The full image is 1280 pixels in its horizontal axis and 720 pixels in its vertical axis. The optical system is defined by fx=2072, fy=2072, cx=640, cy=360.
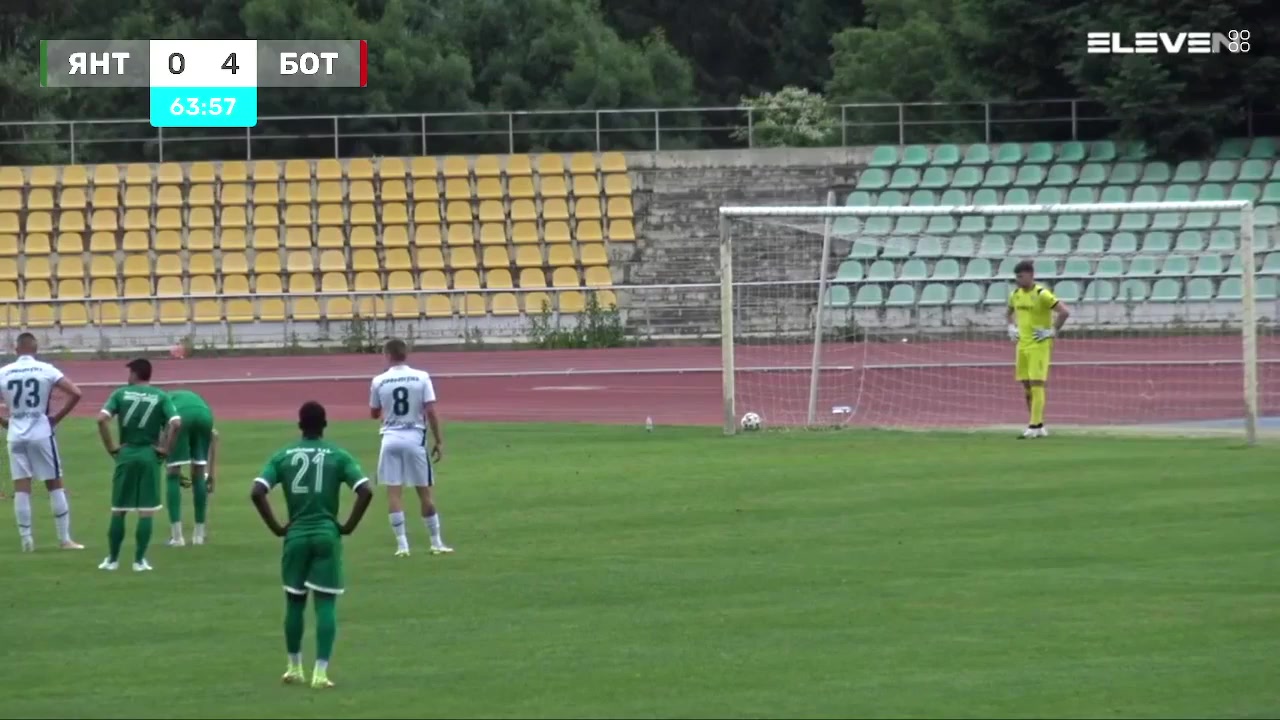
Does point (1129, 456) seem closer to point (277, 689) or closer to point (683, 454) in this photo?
point (683, 454)

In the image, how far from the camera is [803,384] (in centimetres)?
3122

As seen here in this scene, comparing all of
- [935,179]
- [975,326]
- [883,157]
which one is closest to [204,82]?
[883,157]

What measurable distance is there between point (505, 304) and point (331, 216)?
4.96 metres

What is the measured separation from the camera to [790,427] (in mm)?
27156

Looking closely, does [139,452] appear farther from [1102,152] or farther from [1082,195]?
[1102,152]

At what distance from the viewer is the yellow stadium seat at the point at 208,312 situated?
129 ft

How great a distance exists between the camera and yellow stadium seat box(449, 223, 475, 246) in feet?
138

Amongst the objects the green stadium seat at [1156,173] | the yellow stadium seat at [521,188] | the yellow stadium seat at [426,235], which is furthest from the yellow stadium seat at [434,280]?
the green stadium seat at [1156,173]

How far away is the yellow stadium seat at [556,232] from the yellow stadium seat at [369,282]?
11.7 ft

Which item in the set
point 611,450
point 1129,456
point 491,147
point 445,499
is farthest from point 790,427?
point 491,147

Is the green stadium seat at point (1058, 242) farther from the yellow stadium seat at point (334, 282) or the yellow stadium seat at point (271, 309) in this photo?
the yellow stadium seat at point (271, 309)

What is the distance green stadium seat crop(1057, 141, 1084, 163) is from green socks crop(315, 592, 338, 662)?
106ft

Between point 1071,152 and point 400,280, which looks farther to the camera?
point 1071,152

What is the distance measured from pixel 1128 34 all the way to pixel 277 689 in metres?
32.6
